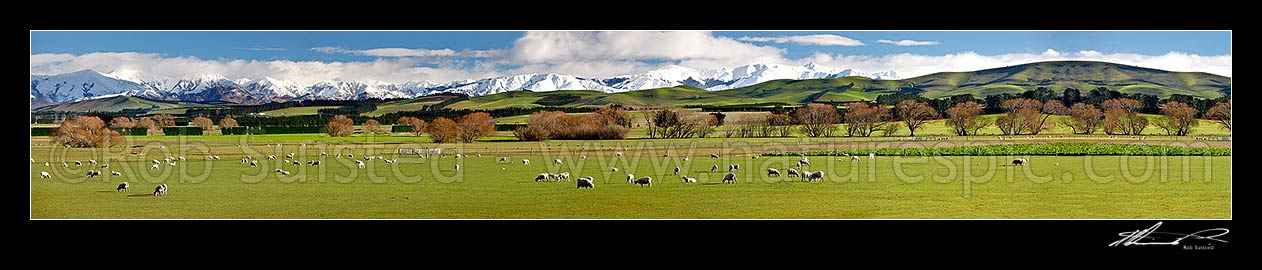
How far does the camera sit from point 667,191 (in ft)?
78.7

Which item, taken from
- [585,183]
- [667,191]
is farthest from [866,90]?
[667,191]

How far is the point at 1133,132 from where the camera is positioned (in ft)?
185

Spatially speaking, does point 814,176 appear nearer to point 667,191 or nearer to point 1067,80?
point 667,191

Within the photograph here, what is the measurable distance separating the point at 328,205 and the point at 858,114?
56999 millimetres

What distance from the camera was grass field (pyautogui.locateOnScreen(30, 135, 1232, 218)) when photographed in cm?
2033

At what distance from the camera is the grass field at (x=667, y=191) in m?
20.3

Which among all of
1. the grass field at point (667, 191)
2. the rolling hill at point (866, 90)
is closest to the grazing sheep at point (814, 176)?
the grass field at point (667, 191)
